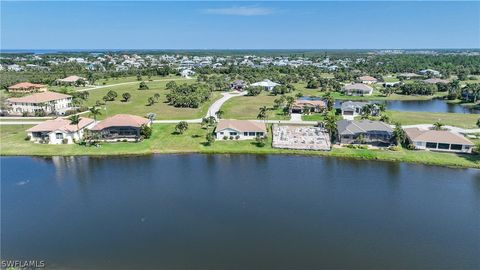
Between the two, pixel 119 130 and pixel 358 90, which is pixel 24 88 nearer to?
pixel 119 130

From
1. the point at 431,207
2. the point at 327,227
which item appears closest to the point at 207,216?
the point at 327,227

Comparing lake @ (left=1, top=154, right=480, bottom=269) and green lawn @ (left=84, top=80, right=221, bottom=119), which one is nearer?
lake @ (left=1, top=154, right=480, bottom=269)

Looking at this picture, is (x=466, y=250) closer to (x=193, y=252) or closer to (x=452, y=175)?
(x=452, y=175)

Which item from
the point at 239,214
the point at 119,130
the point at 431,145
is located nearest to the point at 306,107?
the point at 431,145

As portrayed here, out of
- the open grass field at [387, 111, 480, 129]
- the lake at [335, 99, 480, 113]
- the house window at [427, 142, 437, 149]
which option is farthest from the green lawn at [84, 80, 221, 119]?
the house window at [427, 142, 437, 149]

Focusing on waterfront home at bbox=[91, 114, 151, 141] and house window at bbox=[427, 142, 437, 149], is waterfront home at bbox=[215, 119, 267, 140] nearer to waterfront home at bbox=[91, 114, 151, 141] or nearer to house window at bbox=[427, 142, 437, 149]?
waterfront home at bbox=[91, 114, 151, 141]
